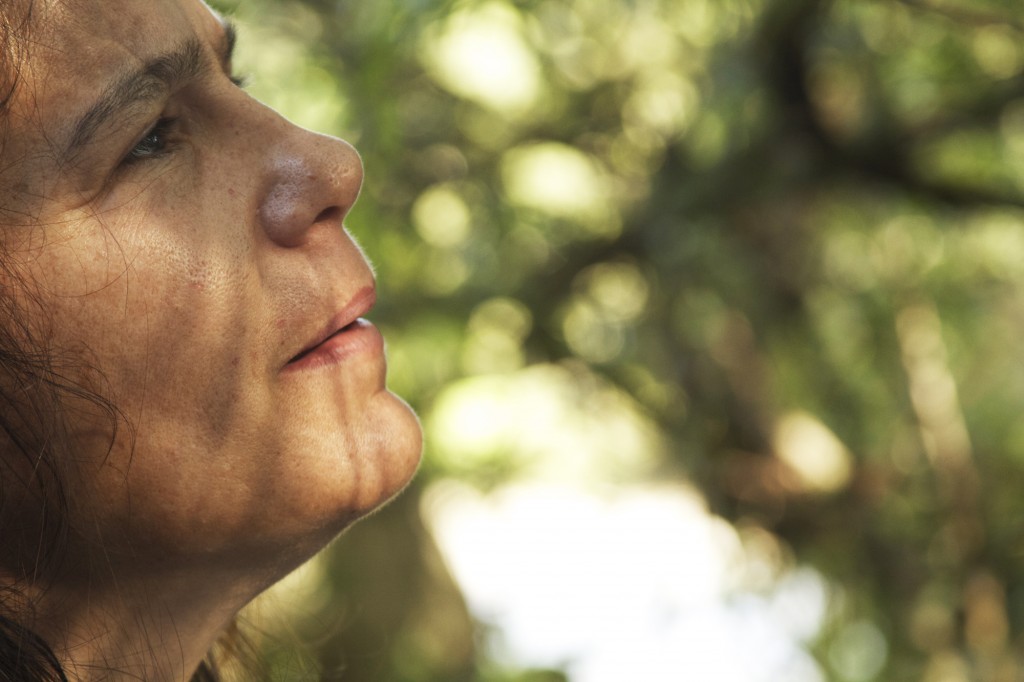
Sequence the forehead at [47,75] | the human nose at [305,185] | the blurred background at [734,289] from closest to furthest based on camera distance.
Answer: the forehead at [47,75] → the human nose at [305,185] → the blurred background at [734,289]

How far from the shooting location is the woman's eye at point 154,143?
1127 millimetres

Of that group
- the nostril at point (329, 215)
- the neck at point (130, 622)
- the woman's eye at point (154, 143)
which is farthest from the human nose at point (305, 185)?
the neck at point (130, 622)

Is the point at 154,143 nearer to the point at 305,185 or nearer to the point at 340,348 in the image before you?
the point at 305,185

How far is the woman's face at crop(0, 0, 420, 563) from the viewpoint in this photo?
107 centimetres

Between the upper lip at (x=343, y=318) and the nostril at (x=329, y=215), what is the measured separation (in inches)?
3.2

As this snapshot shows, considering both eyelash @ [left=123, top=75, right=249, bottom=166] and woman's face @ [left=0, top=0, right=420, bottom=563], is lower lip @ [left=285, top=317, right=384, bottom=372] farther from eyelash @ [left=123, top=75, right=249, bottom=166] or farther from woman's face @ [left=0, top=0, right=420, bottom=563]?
eyelash @ [left=123, top=75, right=249, bottom=166]

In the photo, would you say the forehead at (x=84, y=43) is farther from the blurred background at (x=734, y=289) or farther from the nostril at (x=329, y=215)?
the blurred background at (x=734, y=289)

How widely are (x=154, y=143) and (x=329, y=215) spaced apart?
188 mm

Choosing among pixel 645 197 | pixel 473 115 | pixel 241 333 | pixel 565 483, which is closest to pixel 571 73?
pixel 473 115

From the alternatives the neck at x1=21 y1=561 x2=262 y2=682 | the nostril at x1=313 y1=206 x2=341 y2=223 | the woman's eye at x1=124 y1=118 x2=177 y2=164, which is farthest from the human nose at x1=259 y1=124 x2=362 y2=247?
the neck at x1=21 y1=561 x2=262 y2=682

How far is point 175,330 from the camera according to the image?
110cm

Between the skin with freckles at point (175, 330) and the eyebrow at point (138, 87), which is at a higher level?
the eyebrow at point (138, 87)

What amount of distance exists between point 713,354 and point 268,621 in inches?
79.7

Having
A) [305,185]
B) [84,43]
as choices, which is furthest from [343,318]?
[84,43]
